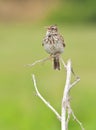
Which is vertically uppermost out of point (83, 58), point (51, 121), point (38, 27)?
point (38, 27)

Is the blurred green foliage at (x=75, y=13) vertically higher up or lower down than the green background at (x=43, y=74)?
higher up

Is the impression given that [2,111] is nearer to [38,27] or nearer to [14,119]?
[14,119]

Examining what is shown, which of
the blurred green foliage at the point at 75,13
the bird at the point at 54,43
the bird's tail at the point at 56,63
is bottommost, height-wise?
the bird's tail at the point at 56,63

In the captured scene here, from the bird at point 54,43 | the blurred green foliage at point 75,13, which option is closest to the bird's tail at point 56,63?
the bird at point 54,43

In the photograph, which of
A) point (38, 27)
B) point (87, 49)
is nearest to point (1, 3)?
point (38, 27)

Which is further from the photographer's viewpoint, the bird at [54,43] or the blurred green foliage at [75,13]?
the blurred green foliage at [75,13]

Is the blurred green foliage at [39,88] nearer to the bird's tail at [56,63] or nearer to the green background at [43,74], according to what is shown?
the green background at [43,74]
